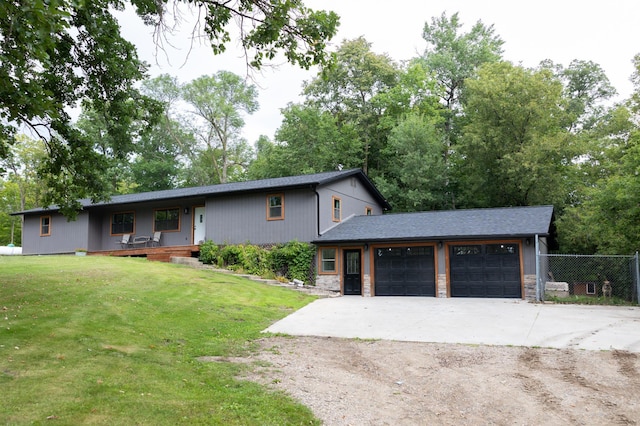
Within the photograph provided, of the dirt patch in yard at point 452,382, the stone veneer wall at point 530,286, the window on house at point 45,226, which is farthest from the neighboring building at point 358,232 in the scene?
the dirt patch in yard at point 452,382

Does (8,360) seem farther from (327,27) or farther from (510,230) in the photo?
(510,230)

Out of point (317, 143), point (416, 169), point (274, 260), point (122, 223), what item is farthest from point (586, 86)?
point (122, 223)

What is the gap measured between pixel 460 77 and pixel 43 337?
3499 centimetres

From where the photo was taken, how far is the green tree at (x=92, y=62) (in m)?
6.59

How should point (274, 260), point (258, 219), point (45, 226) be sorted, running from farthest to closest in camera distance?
point (45, 226)
point (258, 219)
point (274, 260)

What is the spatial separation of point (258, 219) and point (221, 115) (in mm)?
25492

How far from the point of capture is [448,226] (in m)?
17.2

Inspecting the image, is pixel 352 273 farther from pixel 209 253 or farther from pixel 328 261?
pixel 209 253

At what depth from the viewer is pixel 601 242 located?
2117 cm

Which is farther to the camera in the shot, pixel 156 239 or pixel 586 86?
pixel 586 86

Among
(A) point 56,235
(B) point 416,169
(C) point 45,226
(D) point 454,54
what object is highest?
(D) point 454,54

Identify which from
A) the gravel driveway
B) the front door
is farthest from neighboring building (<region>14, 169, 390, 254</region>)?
the gravel driveway

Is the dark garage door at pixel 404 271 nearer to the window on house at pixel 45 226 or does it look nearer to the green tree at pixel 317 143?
the green tree at pixel 317 143

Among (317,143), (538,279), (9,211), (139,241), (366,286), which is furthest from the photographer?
(9,211)
